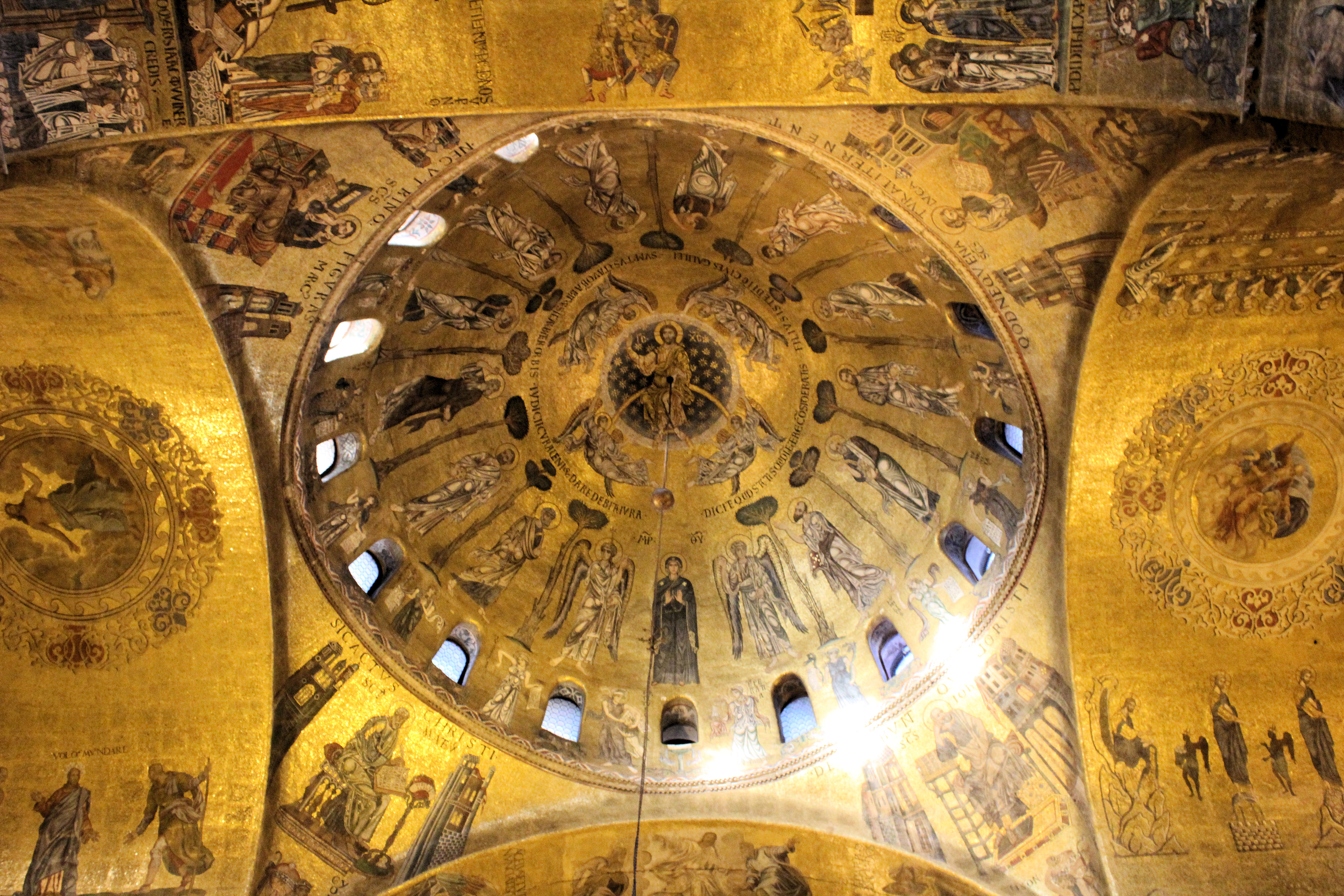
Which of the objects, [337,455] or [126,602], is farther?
[337,455]

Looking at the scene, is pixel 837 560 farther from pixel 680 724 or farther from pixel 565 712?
pixel 565 712

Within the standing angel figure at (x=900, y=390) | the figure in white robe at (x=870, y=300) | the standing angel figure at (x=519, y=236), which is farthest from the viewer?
the standing angel figure at (x=900, y=390)

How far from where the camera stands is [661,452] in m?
17.3

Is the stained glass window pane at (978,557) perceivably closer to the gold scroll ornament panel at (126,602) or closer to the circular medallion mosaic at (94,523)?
the gold scroll ornament panel at (126,602)

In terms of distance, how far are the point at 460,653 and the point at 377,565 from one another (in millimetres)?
1667

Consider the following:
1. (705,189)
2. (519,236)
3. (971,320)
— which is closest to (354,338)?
(519,236)

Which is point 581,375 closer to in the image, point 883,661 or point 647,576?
point 647,576

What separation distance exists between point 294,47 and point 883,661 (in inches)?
397

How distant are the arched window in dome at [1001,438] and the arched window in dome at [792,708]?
4330mm

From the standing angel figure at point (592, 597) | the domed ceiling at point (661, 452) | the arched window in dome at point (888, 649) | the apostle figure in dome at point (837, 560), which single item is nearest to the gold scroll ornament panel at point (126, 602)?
the domed ceiling at point (661, 452)

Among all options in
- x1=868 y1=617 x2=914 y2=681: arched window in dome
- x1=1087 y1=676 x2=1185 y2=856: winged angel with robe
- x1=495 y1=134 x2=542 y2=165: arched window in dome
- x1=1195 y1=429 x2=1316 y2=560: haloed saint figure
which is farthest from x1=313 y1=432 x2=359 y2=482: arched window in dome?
x1=1195 y1=429 x2=1316 y2=560: haloed saint figure

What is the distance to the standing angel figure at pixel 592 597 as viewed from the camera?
1639 centimetres

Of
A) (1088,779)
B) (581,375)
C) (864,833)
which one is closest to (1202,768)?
(1088,779)

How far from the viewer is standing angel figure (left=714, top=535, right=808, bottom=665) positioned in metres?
16.4
